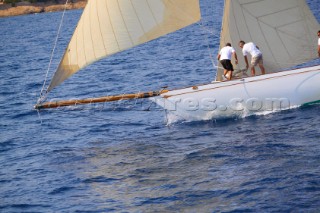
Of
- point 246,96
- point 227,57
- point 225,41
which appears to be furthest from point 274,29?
point 246,96

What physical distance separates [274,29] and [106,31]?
841 centimetres

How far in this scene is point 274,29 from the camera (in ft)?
95.7

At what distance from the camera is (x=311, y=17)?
1164 inches

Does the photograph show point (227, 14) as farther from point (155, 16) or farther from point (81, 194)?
point (81, 194)

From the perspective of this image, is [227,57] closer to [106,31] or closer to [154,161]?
[106,31]

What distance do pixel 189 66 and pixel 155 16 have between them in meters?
21.1

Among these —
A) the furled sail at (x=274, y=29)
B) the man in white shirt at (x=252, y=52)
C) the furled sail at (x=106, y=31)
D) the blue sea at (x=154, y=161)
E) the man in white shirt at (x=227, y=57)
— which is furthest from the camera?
the furled sail at (x=274, y=29)

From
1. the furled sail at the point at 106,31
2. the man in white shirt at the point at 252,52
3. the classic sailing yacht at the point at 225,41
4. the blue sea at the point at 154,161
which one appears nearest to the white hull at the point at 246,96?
the classic sailing yacht at the point at 225,41

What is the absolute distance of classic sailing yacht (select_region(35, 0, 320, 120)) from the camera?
23969mm

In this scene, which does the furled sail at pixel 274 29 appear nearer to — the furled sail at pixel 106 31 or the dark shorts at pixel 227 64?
the dark shorts at pixel 227 64

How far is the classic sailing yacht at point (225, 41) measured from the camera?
24.0 metres

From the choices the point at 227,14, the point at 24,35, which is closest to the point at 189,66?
the point at 227,14

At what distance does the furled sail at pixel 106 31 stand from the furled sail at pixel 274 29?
506 cm

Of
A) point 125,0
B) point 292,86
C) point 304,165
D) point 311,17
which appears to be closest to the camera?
point 304,165
